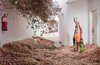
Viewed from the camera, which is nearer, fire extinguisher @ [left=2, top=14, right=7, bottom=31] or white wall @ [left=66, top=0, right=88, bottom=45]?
fire extinguisher @ [left=2, top=14, right=7, bottom=31]

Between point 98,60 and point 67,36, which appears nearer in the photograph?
point 98,60

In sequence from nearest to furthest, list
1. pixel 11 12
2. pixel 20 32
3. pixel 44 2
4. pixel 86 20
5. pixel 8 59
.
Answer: pixel 8 59
pixel 44 2
pixel 11 12
pixel 20 32
pixel 86 20

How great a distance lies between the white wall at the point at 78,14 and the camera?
31.5ft

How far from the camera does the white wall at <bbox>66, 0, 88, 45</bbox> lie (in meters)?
9.61

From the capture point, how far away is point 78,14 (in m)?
9.76

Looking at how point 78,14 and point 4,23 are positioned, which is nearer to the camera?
point 4,23

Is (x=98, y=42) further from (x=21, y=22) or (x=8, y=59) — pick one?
(x=8, y=59)

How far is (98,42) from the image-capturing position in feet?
26.1

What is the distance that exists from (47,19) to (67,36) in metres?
3.69

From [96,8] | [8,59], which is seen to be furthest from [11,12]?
[96,8]

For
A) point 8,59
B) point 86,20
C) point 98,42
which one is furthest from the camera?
point 86,20

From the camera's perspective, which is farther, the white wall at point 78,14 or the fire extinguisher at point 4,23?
the white wall at point 78,14

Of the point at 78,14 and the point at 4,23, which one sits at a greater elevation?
the point at 78,14

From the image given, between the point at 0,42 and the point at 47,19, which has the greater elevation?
the point at 47,19
